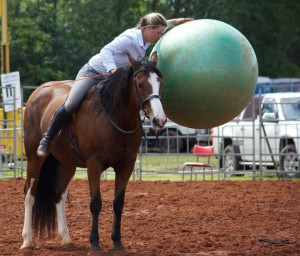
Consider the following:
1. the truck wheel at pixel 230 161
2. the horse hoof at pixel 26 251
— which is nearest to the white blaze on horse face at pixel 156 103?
the horse hoof at pixel 26 251

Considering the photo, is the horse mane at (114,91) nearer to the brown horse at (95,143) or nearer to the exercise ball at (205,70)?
the brown horse at (95,143)

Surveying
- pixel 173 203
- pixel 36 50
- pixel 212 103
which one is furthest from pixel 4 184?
pixel 36 50

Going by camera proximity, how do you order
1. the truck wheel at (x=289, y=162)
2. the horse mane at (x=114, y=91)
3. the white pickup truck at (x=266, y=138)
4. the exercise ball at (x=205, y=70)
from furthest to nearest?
the truck wheel at (x=289, y=162) < the white pickup truck at (x=266, y=138) < the horse mane at (x=114, y=91) < the exercise ball at (x=205, y=70)

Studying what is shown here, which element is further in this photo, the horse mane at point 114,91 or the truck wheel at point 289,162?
the truck wheel at point 289,162

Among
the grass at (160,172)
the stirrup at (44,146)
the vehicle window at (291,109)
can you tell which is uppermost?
the stirrup at (44,146)

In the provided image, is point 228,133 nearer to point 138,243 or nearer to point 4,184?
point 4,184

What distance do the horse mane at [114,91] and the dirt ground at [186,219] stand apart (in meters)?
1.55

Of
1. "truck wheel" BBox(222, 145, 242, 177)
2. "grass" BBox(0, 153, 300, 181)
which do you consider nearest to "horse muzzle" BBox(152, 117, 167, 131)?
"grass" BBox(0, 153, 300, 181)

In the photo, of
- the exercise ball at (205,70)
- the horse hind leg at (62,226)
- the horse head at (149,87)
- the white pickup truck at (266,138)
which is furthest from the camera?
the white pickup truck at (266,138)

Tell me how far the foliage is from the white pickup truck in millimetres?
16874

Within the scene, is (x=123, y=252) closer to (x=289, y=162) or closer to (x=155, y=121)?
(x=155, y=121)

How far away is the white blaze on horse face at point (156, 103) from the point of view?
848 centimetres

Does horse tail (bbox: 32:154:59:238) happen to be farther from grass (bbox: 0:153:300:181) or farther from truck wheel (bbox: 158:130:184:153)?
truck wheel (bbox: 158:130:184:153)

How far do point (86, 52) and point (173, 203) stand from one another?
2533 centimetres
